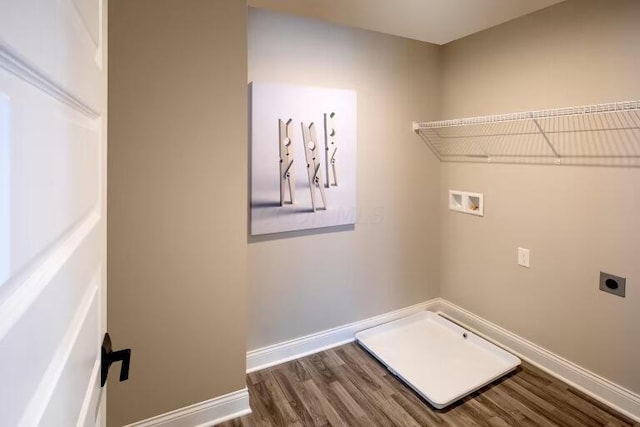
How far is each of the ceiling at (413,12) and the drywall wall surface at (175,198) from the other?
1.43 feet

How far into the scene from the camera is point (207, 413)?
188cm

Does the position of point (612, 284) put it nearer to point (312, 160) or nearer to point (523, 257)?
point (523, 257)

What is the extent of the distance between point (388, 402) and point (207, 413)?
40.0 inches

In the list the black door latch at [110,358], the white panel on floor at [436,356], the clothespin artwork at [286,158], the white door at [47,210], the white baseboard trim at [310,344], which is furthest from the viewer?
the white baseboard trim at [310,344]

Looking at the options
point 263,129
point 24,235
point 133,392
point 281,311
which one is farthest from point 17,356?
point 281,311

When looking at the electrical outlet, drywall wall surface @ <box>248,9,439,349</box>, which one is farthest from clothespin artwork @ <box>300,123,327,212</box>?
the electrical outlet

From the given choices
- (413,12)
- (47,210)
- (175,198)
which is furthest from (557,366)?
(47,210)

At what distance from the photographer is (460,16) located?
2.09m

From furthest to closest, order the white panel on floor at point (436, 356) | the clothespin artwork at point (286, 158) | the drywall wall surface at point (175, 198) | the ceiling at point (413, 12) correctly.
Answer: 1. the clothespin artwork at point (286, 158)
2. the white panel on floor at point (436, 356)
3. the ceiling at point (413, 12)
4. the drywall wall surface at point (175, 198)

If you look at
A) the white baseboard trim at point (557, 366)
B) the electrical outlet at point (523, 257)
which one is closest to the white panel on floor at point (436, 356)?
the white baseboard trim at point (557, 366)

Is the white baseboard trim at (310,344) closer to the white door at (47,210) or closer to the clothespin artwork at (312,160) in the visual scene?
the clothespin artwork at (312,160)

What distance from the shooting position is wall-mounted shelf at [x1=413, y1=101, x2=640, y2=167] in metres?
1.92

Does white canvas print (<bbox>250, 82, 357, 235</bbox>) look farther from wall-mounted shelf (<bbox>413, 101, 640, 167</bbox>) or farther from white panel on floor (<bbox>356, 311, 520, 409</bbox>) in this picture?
white panel on floor (<bbox>356, 311, 520, 409</bbox>)

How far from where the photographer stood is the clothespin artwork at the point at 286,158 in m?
2.29
